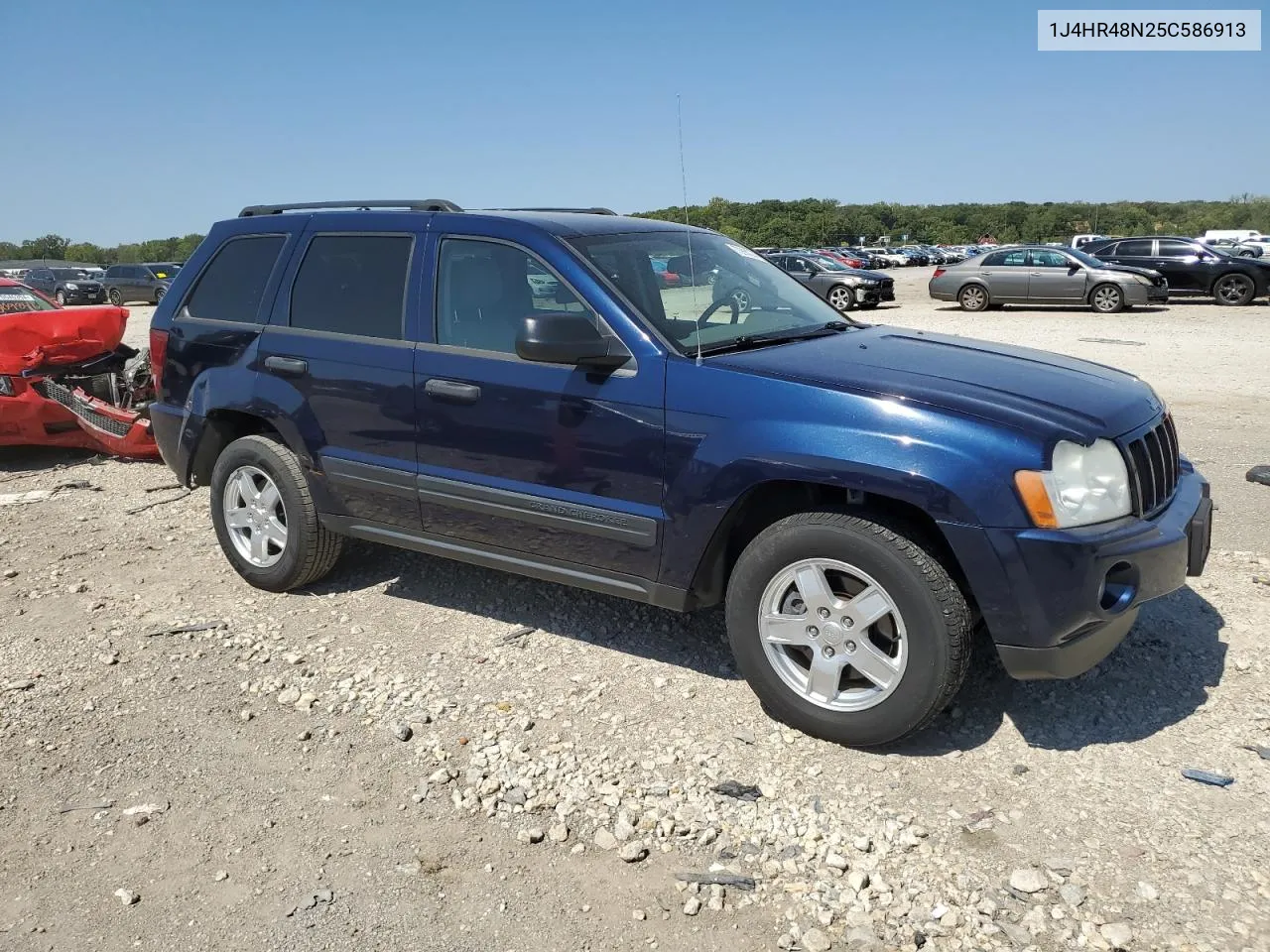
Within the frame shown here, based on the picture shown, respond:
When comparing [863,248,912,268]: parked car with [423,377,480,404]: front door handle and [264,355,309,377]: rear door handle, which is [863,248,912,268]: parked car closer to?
[264,355,309,377]: rear door handle

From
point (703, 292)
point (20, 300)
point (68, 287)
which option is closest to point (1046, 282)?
point (20, 300)

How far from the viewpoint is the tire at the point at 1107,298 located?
71.4 ft

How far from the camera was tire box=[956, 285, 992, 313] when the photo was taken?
23344 mm

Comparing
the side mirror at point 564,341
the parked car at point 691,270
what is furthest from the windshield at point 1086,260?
Result: the side mirror at point 564,341

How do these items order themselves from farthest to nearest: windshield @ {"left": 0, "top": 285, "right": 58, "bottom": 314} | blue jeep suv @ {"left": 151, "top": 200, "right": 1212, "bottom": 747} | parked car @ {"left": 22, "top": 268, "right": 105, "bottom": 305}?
parked car @ {"left": 22, "top": 268, "right": 105, "bottom": 305}
windshield @ {"left": 0, "top": 285, "right": 58, "bottom": 314}
blue jeep suv @ {"left": 151, "top": 200, "right": 1212, "bottom": 747}

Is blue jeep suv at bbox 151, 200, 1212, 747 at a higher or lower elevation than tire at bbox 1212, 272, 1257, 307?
higher

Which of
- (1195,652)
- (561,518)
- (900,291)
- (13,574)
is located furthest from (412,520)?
(900,291)

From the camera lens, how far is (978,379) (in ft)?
12.1

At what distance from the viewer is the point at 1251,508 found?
614cm

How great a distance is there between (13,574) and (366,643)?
2500 mm

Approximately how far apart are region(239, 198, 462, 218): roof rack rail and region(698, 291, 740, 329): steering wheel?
4.46ft

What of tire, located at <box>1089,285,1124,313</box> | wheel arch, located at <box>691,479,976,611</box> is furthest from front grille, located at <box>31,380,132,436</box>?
tire, located at <box>1089,285,1124,313</box>

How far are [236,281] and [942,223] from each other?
437 feet

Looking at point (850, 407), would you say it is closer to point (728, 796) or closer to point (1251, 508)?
point (728, 796)
